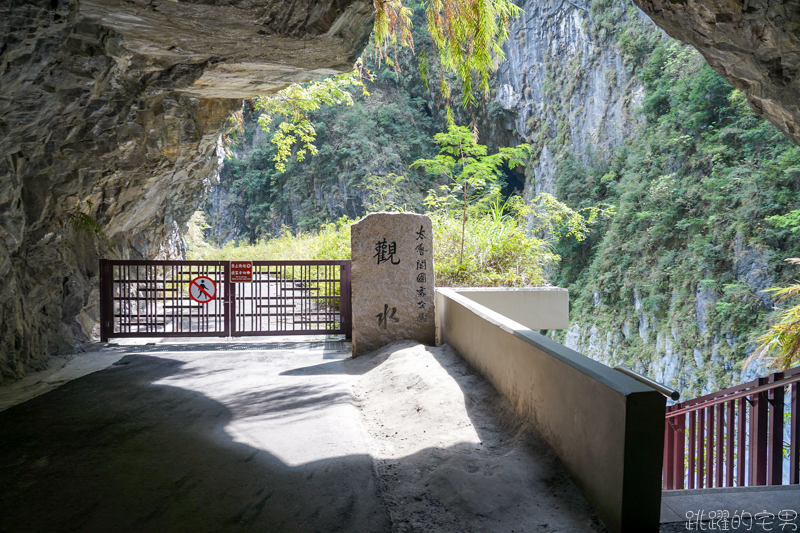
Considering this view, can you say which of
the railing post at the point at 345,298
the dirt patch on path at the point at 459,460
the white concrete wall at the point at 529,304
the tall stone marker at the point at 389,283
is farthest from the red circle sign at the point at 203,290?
the white concrete wall at the point at 529,304

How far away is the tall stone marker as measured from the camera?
617cm

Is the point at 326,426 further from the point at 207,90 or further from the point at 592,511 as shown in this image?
the point at 207,90

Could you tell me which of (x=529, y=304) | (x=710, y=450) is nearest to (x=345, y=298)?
(x=529, y=304)

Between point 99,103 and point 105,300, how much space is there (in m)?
3.26

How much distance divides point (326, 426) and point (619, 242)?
50.4 feet

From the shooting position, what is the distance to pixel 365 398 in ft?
15.4

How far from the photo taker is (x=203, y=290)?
7.39 meters

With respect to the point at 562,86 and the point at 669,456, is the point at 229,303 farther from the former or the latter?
the point at 562,86

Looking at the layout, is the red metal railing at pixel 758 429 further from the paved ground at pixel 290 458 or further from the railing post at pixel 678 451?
the paved ground at pixel 290 458

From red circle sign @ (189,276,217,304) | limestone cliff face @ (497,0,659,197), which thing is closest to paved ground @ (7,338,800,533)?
red circle sign @ (189,276,217,304)

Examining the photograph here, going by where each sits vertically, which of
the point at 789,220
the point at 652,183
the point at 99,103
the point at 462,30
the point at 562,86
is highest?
the point at 562,86

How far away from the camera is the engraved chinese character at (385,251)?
20.3ft

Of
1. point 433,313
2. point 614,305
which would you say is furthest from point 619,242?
point 433,313

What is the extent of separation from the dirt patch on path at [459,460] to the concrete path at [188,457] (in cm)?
19
